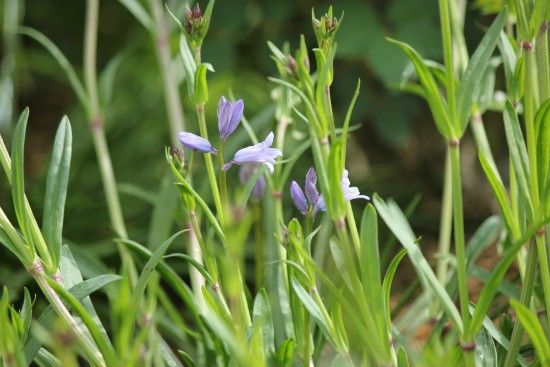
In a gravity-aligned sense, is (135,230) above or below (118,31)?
below

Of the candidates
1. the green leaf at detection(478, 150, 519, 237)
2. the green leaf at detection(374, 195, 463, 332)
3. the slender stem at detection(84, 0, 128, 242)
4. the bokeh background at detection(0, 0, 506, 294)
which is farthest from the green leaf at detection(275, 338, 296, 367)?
the bokeh background at detection(0, 0, 506, 294)

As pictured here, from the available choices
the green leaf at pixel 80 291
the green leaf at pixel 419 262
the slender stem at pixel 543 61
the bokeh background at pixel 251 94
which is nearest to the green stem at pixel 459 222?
the green leaf at pixel 419 262

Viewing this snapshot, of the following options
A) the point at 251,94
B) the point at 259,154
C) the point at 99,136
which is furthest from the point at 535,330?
the point at 251,94

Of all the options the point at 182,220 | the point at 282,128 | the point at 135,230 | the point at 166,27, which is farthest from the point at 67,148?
the point at 135,230

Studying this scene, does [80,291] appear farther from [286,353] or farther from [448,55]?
[448,55]

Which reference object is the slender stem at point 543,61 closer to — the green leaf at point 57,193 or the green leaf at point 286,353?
the green leaf at point 286,353

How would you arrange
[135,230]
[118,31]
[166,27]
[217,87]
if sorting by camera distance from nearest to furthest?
[166,27]
[135,230]
[217,87]
[118,31]

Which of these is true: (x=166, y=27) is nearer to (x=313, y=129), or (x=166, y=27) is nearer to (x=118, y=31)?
(x=313, y=129)
